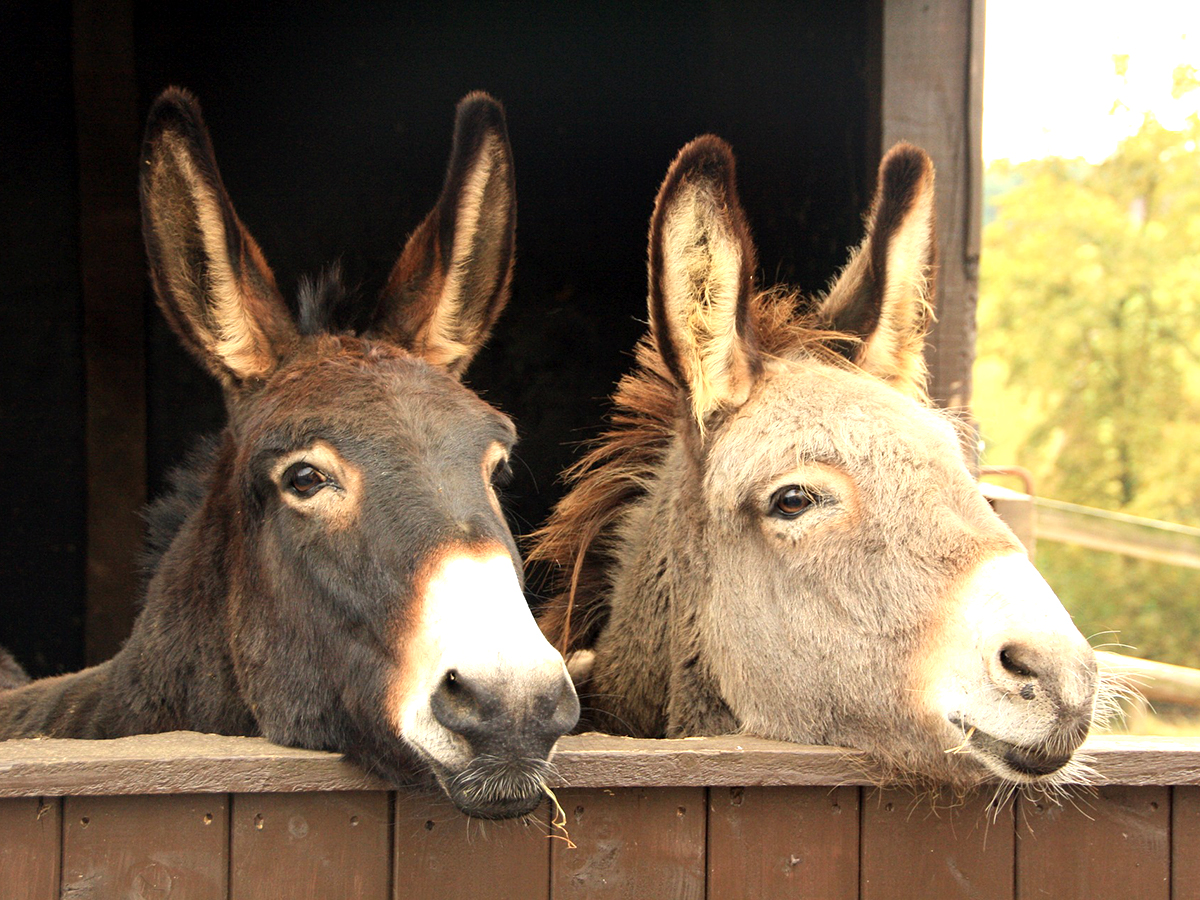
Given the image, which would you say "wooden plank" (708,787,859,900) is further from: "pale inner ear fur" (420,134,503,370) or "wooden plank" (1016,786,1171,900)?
"pale inner ear fur" (420,134,503,370)

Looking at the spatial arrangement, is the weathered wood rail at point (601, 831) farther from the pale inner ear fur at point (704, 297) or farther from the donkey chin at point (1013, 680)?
the pale inner ear fur at point (704, 297)

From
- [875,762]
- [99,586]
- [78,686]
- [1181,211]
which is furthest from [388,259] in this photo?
[1181,211]

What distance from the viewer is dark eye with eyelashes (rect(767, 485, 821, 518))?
2395 mm

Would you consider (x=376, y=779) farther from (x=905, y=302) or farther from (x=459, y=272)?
(x=905, y=302)

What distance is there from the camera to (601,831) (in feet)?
6.89

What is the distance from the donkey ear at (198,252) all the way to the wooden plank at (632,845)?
4.33ft

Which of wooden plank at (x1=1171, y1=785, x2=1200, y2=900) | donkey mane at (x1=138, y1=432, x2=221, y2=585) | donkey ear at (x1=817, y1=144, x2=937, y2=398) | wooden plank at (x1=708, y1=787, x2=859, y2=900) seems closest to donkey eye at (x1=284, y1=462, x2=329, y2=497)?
donkey mane at (x1=138, y1=432, x2=221, y2=585)

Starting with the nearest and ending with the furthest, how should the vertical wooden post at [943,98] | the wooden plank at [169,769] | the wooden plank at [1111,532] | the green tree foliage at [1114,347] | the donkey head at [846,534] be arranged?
the wooden plank at [169,769] < the donkey head at [846,534] < the vertical wooden post at [943,98] < the wooden plank at [1111,532] < the green tree foliage at [1114,347]

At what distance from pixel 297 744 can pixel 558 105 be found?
163 inches

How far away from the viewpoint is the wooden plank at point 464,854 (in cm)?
206

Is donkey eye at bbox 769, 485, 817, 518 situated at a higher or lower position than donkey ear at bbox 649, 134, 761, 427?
lower

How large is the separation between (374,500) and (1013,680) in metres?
1.32

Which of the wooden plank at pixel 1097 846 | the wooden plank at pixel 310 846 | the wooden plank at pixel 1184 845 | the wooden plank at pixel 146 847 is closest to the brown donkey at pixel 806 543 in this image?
the wooden plank at pixel 1097 846

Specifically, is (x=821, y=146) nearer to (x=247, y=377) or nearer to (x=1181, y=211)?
(x=247, y=377)
